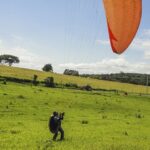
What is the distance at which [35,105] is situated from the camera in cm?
5450

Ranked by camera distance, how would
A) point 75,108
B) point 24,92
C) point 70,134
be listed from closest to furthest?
1. point 70,134
2. point 75,108
3. point 24,92

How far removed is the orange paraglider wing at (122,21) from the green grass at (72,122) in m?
9.65

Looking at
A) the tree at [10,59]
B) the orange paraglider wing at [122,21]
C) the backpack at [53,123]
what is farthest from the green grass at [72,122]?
the tree at [10,59]

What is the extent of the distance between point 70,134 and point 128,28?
1531 cm

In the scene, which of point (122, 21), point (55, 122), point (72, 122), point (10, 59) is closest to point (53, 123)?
point (55, 122)

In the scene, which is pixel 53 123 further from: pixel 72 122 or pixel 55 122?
pixel 72 122

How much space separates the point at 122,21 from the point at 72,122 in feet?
73.7

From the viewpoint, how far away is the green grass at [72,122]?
3225 centimetres

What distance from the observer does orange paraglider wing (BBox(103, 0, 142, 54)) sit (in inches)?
867

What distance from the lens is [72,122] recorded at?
43.8 meters

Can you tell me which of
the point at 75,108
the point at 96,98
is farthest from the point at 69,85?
the point at 75,108

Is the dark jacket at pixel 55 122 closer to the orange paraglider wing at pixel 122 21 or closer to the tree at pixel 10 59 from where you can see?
the orange paraglider wing at pixel 122 21

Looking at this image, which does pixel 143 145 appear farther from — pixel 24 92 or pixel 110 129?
pixel 24 92

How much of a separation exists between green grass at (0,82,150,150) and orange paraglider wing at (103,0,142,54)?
965 centimetres
